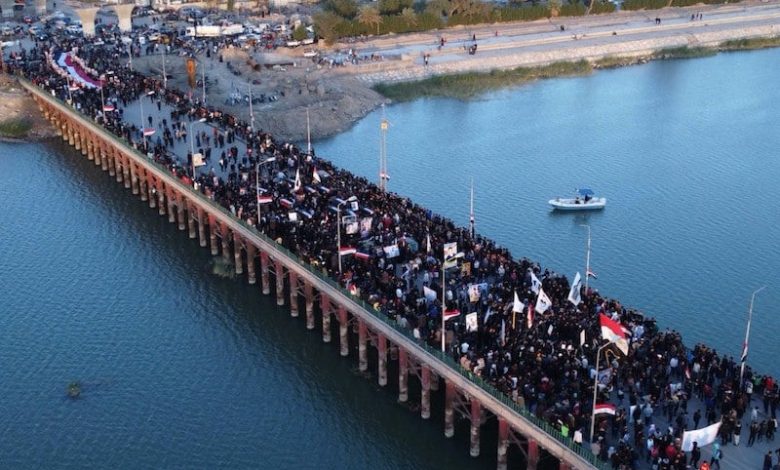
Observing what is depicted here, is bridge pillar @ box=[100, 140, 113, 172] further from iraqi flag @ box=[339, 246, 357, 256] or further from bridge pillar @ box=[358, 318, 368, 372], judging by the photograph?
bridge pillar @ box=[358, 318, 368, 372]

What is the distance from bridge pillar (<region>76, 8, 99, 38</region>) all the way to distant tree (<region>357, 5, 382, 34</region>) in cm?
2926

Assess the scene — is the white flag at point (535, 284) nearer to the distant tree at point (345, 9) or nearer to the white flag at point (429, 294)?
the white flag at point (429, 294)

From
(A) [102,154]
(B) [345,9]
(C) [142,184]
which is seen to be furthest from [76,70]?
(B) [345,9]

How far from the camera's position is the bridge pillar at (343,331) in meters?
44.4

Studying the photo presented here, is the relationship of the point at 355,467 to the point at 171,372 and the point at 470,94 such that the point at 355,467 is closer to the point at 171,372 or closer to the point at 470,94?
the point at 171,372

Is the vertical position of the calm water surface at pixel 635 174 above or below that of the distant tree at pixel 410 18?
below

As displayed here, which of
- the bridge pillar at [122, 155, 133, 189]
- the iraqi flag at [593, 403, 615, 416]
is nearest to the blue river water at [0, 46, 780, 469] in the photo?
the bridge pillar at [122, 155, 133, 189]

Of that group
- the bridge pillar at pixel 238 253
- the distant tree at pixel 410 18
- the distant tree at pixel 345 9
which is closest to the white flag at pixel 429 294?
the bridge pillar at pixel 238 253

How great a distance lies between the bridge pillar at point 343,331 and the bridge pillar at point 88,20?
73167 millimetres

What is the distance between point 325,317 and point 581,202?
976 inches

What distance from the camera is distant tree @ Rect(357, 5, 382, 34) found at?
114812mm

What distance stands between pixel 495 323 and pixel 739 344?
14652 mm

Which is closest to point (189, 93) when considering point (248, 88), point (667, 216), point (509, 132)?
point (248, 88)

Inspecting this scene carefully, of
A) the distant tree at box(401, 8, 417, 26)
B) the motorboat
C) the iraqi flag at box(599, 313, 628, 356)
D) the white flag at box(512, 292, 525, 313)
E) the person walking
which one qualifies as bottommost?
the motorboat
